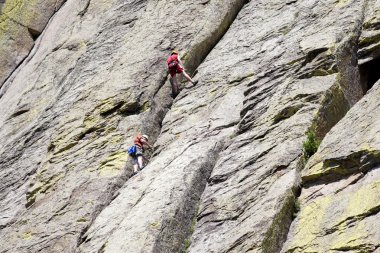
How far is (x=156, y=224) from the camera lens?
21.7 meters

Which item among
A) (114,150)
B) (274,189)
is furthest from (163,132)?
(274,189)

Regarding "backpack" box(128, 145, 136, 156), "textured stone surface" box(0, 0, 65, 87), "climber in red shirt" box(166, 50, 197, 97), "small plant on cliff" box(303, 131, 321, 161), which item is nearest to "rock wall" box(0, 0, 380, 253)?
"small plant on cliff" box(303, 131, 321, 161)

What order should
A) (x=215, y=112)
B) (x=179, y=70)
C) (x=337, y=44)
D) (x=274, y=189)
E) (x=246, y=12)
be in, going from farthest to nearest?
1. (x=246, y=12)
2. (x=179, y=70)
3. (x=215, y=112)
4. (x=337, y=44)
5. (x=274, y=189)

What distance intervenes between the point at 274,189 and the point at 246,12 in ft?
46.7

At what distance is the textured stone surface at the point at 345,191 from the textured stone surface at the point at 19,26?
2898 centimetres

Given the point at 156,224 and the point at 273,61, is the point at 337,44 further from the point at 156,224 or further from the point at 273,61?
the point at 156,224

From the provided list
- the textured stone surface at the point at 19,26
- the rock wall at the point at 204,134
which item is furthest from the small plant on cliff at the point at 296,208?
the textured stone surface at the point at 19,26

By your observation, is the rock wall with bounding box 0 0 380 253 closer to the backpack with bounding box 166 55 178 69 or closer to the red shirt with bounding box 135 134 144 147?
the red shirt with bounding box 135 134 144 147

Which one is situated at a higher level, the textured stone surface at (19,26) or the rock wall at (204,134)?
the textured stone surface at (19,26)

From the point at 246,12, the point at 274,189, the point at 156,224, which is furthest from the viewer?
the point at 246,12

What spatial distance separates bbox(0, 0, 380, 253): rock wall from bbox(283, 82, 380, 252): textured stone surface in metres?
0.04

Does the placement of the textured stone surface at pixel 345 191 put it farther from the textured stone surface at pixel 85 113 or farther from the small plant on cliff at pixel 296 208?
the textured stone surface at pixel 85 113

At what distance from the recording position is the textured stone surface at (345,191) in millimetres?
16844

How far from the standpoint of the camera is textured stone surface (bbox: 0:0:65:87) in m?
45.2
